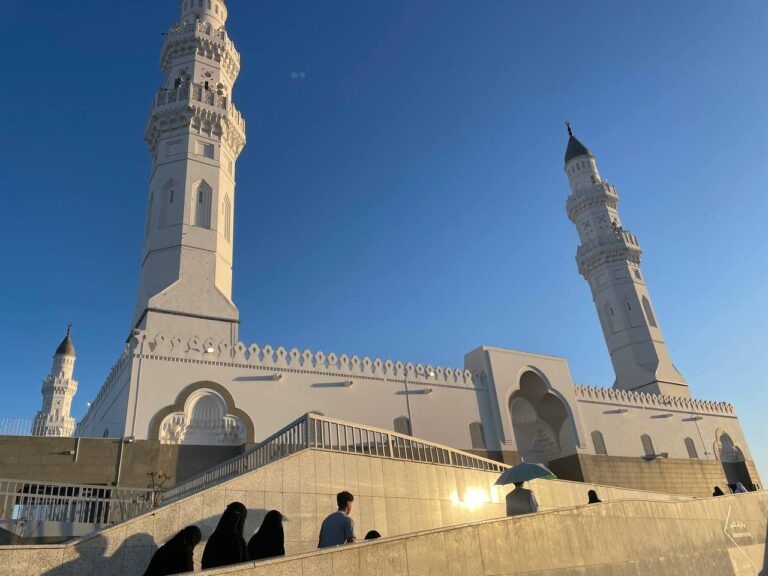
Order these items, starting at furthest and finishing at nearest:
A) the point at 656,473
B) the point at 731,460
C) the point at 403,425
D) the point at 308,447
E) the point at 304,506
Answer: the point at 731,460
the point at 656,473
the point at 403,425
the point at 308,447
the point at 304,506

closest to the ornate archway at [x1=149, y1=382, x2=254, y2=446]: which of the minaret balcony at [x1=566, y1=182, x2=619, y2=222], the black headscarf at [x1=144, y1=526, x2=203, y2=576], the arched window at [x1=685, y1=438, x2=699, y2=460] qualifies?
the black headscarf at [x1=144, y1=526, x2=203, y2=576]

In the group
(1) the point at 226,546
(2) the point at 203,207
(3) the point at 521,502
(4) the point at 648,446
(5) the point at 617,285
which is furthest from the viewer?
(5) the point at 617,285

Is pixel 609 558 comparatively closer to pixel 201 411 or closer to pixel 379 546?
pixel 379 546

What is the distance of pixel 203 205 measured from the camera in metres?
19.2

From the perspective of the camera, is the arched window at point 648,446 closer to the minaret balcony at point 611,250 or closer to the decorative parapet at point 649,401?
the decorative parapet at point 649,401

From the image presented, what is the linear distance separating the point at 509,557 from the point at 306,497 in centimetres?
311

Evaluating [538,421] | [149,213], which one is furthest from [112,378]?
[538,421]

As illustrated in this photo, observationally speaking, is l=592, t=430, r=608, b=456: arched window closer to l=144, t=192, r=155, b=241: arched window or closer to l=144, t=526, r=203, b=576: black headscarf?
l=144, t=192, r=155, b=241: arched window

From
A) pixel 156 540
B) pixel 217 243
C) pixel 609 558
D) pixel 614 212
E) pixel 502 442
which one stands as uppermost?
pixel 614 212

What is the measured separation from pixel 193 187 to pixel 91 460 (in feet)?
31.9

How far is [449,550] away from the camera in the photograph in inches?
229

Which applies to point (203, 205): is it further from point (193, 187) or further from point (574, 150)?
point (574, 150)

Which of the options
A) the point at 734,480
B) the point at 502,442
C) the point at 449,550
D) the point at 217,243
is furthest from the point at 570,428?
the point at 449,550

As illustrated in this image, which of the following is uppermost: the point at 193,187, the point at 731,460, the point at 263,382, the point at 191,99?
the point at 191,99
